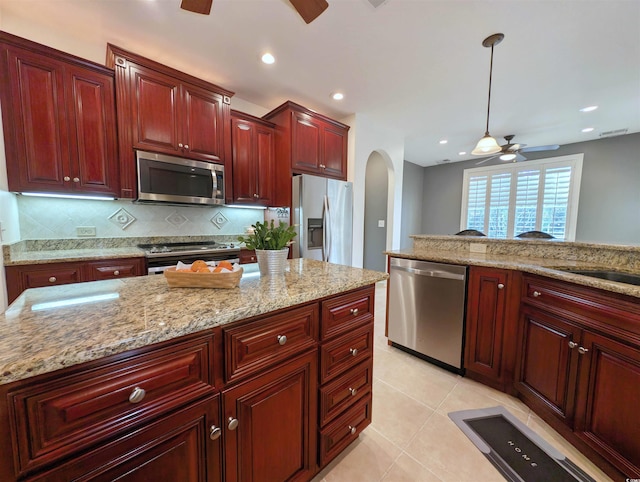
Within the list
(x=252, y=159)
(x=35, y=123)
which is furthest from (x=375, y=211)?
(x=35, y=123)

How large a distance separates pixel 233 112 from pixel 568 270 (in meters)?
3.35

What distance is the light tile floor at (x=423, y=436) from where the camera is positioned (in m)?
1.27

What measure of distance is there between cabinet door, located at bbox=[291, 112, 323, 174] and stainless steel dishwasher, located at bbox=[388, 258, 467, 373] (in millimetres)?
1629

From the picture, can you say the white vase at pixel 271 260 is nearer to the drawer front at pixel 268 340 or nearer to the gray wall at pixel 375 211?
the drawer front at pixel 268 340

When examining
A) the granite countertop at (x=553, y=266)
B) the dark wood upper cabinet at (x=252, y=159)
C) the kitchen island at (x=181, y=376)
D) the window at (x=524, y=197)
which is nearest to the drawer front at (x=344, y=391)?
the kitchen island at (x=181, y=376)

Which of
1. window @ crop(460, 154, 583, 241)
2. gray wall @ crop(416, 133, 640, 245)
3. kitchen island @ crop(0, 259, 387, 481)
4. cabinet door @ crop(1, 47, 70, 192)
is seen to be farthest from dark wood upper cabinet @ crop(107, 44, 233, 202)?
gray wall @ crop(416, 133, 640, 245)

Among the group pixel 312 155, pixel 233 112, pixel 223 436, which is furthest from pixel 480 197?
pixel 223 436

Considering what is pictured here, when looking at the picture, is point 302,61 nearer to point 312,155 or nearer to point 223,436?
point 312,155

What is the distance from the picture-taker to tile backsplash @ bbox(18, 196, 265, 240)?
2.15 metres

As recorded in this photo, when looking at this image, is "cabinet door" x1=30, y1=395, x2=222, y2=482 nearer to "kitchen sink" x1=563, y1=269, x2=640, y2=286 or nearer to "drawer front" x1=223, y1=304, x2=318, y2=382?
"drawer front" x1=223, y1=304, x2=318, y2=382

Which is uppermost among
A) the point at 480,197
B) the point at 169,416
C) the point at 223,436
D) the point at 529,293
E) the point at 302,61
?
the point at 302,61

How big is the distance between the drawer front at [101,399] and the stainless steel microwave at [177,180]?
6.85 feet

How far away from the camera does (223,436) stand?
0.82 m

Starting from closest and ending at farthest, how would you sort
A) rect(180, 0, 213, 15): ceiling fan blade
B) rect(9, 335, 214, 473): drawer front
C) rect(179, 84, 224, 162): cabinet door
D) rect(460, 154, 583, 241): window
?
rect(9, 335, 214, 473): drawer front, rect(180, 0, 213, 15): ceiling fan blade, rect(179, 84, 224, 162): cabinet door, rect(460, 154, 583, 241): window
